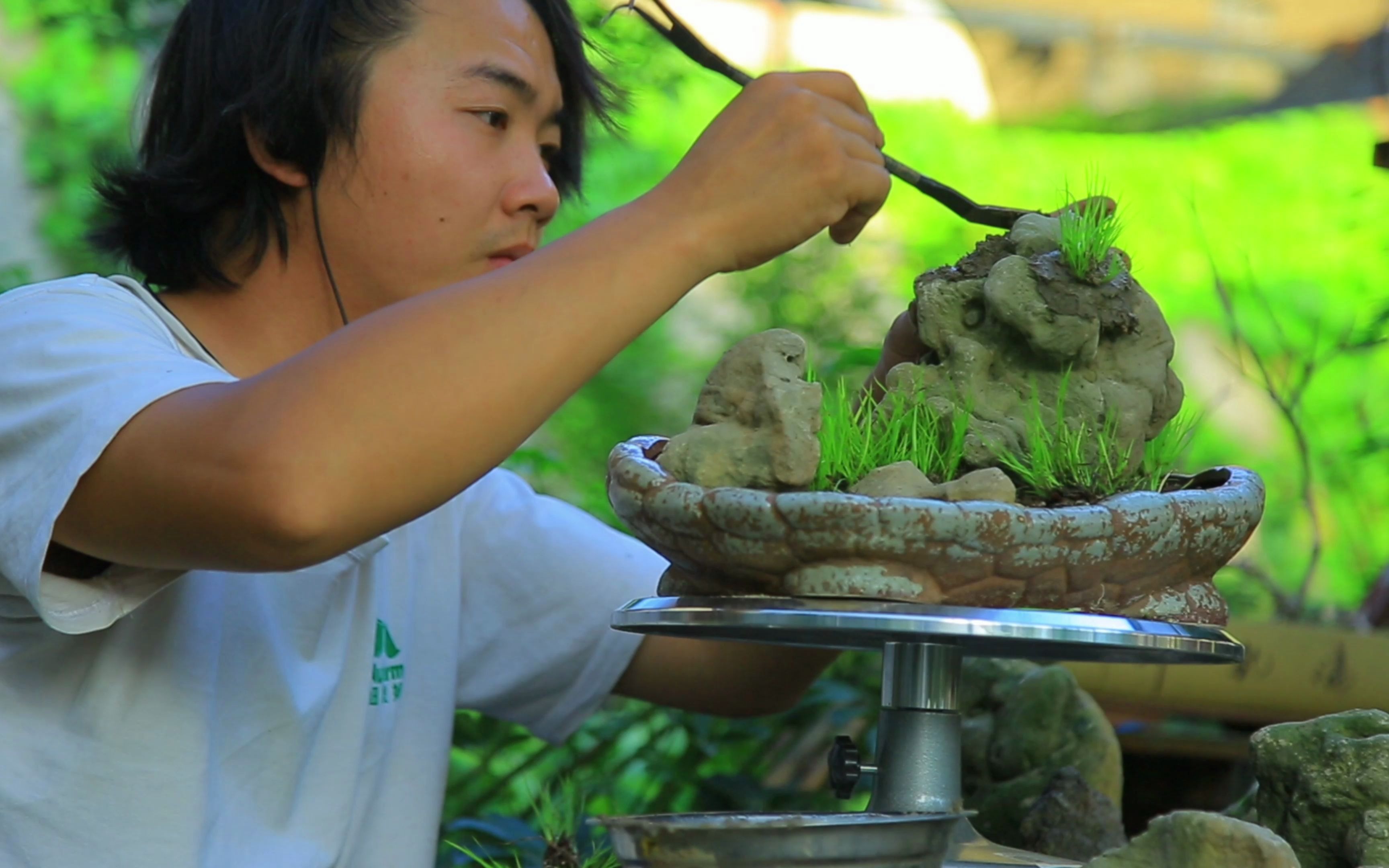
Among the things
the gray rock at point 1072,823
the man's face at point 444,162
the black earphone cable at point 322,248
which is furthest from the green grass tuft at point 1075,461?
the black earphone cable at point 322,248

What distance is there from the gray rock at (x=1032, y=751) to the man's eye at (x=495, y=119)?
2.94ft

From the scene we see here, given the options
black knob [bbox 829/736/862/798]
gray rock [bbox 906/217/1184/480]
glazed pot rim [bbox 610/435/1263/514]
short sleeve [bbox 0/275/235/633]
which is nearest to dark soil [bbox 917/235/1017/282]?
gray rock [bbox 906/217/1184/480]

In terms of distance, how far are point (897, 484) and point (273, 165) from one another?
98 cm

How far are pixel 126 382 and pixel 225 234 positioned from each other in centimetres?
62

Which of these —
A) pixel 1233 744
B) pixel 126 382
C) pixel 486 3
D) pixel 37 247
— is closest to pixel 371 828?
pixel 126 382

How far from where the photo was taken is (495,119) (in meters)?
1.55

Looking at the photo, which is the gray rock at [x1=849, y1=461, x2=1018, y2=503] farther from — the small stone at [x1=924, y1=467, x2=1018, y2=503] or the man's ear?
the man's ear

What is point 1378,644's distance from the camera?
1737 millimetres

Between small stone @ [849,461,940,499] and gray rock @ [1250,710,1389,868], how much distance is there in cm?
44

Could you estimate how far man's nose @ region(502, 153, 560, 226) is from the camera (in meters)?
1.51

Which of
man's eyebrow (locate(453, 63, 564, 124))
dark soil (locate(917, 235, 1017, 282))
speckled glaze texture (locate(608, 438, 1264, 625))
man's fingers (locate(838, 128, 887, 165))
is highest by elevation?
man's eyebrow (locate(453, 63, 564, 124))

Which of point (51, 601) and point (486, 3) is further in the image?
point (486, 3)

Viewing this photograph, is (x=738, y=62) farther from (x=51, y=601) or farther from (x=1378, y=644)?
(x=51, y=601)

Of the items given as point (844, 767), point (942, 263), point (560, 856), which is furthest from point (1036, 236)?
point (942, 263)
